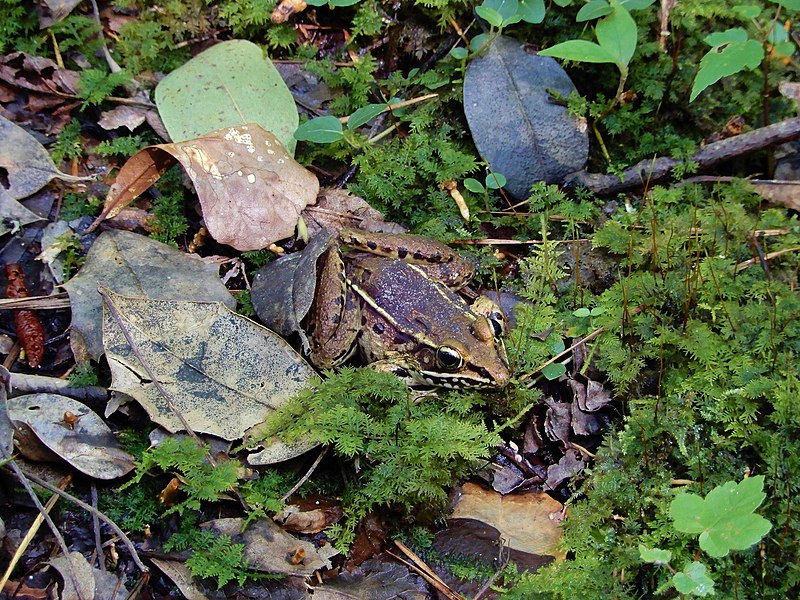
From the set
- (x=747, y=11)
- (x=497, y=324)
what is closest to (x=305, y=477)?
(x=497, y=324)

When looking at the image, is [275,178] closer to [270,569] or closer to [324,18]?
[324,18]

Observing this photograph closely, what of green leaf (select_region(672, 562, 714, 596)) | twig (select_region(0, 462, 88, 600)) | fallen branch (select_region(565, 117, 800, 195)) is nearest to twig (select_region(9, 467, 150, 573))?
twig (select_region(0, 462, 88, 600))

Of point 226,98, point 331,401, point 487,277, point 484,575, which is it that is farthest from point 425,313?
point 226,98

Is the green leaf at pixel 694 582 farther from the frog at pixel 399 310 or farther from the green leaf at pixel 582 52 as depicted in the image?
the green leaf at pixel 582 52

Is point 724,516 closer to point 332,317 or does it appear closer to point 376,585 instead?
point 376,585

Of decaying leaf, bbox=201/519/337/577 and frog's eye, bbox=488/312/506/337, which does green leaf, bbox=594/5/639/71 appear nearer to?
frog's eye, bbox=488/312/506/337

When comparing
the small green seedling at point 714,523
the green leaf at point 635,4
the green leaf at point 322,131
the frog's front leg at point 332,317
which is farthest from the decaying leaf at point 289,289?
the green leaf at point 635,4
